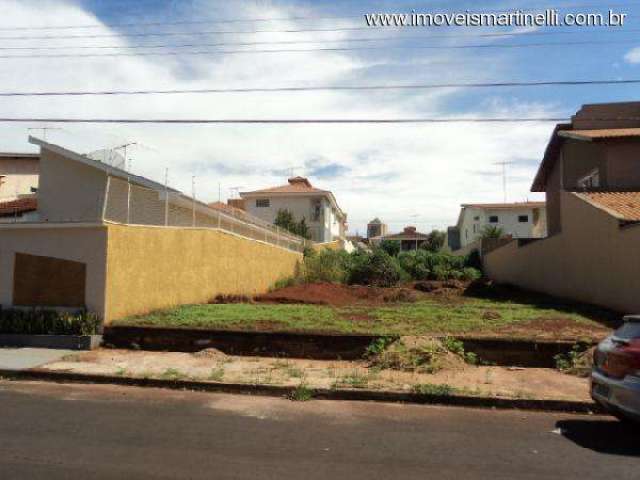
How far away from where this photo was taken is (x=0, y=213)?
22609 millimetres

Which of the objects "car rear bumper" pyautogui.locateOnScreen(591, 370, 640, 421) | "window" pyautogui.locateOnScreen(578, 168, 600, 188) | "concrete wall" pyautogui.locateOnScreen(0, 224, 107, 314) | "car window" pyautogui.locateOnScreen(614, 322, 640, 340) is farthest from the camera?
"window" pyautogui.locateOnScreen(578, 168, 600, 188)

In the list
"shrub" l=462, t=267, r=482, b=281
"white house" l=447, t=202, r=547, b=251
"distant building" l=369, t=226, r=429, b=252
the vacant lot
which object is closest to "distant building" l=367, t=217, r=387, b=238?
"distant building" l=369, t=226, r=429, b=252

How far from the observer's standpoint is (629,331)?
6.18 meters

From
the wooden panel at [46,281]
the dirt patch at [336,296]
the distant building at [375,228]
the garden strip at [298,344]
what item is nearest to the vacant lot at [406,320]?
the garden strip at [298,344]

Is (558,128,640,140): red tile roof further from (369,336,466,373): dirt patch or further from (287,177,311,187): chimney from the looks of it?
(287,177,311,187): chimney

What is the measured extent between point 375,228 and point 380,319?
10770 centimetres

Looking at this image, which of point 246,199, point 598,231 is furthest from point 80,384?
point 246,199

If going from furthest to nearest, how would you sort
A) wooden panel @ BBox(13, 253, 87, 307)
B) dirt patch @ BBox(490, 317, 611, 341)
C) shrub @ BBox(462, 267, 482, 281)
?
1. shrub @ BBox(462, 267, 482, 281)
2. wooden panel @ BBox(13, 253, 87, 307)
3. dirt patch @ BBox(490, 317, 611, 341)

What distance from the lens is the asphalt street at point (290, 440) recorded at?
4941 millimetres

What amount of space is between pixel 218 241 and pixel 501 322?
9827mm

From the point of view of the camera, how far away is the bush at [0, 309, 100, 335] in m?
11.6

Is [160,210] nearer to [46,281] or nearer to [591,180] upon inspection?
[46,281]

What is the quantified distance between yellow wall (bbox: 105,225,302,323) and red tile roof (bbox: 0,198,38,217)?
379 inches

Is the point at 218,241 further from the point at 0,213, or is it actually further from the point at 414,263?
the point at 414,263
